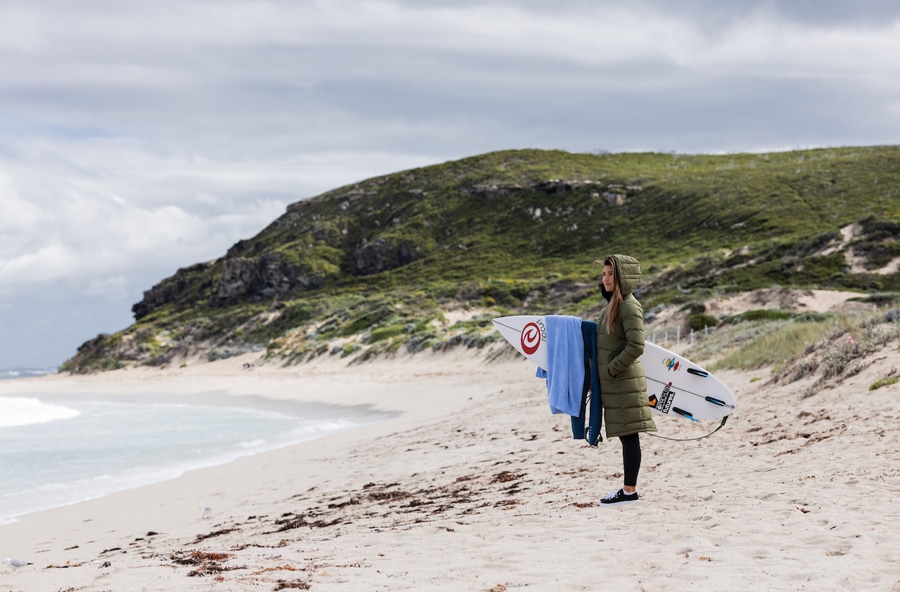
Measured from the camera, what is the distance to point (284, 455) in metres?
13.0

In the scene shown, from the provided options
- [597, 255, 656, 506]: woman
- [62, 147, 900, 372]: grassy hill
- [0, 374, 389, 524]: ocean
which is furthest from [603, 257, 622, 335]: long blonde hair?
[62, 147, 900, 372]: grassy hill

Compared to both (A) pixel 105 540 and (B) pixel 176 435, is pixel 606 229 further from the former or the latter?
(A) pixel 105 540

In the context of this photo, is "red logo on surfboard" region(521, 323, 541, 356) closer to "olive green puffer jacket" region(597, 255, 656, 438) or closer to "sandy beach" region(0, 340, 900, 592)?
"olive green puffer jacket" region(597, 255, 656, 438)

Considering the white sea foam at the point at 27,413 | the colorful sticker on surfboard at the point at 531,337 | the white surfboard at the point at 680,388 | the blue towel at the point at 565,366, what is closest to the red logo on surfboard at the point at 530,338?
the colorful sticker on surfboard at the point at 531,337

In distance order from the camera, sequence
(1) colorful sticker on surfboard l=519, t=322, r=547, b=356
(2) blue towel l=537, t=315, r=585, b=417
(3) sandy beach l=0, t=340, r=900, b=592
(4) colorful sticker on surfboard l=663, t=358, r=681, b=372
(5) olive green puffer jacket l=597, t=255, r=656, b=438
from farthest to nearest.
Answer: (4) colorful sticker on surfboard l=663, t=358, r=681, b=372 < (1) colorful sticker on surfboard l=519, t=322, r=547, b=356 < (2) blue towel l=537, t=315, r=585, b=417 < (5) olive green puffer jacket l=597, t=255, r=656, b=438 < (3) sandy beach l=0, t=340, r=900, b=592

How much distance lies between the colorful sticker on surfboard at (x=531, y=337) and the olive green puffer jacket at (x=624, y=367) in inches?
37.0

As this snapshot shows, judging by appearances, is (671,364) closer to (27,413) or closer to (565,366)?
(565,366)

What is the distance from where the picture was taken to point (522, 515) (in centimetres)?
611

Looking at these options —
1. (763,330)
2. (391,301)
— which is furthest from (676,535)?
(391,301)

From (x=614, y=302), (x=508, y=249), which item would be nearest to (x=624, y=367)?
(x=614, y=302)

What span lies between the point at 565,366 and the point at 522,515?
1.25m

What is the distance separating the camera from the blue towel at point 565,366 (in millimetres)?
6223

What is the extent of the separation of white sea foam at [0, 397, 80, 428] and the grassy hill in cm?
1401

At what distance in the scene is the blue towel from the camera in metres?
6.22
